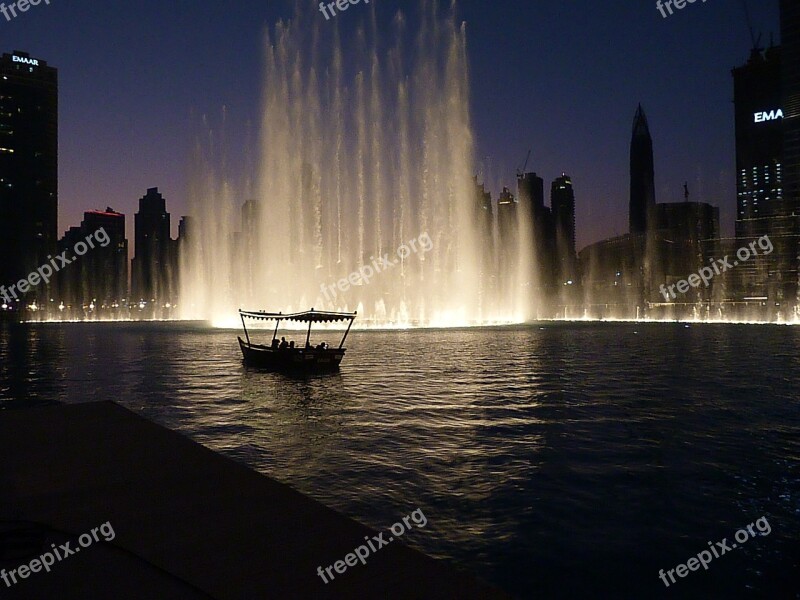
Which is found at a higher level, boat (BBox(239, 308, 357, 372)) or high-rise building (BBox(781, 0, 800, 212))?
high-rise building (BBox(781, 0, 800, 212))

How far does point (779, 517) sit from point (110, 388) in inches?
1033

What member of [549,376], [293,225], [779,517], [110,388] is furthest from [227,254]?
[779,517]

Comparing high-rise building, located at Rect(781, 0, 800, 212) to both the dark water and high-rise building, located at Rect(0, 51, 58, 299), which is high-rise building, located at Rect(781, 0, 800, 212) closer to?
the dark water

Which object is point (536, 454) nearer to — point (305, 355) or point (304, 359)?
point (305, 355)

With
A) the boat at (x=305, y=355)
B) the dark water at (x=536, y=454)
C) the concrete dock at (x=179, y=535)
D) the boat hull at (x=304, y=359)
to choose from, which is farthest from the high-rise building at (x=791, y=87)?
the concrete dock at (x=179, y=535)

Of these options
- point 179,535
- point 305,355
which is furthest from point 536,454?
point 305,355

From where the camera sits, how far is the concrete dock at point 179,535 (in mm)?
5012

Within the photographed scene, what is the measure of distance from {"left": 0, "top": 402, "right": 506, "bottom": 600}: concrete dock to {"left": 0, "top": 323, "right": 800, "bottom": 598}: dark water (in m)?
2.24

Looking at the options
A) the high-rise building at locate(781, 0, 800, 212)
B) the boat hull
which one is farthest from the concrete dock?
the high-rise building at locate(781, 0, 800, 212)

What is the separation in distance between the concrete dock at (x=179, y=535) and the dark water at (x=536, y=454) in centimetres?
224

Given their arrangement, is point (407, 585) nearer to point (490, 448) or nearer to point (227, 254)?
point (490, 448)

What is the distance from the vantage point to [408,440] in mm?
15188

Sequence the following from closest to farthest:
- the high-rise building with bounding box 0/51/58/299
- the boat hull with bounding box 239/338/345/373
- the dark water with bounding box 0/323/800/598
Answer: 1. the dark water with bounding box 0/323/800/598
2. the boat hull with bounding box 239/338/345/373
3. the high-rise building with bounding box 0/51/58/299

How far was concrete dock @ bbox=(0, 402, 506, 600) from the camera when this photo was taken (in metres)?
5.01
